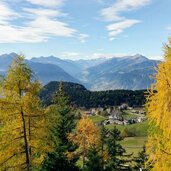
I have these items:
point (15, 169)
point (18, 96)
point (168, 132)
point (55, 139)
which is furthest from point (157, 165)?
point (55, 139)

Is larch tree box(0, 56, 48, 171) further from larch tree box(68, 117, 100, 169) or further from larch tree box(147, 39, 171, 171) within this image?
larch tree box(68, 117, 100, 169)

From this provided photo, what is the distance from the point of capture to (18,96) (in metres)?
25.0

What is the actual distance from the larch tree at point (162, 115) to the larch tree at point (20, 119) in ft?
41.5

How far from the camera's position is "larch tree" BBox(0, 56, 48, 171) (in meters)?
24.8

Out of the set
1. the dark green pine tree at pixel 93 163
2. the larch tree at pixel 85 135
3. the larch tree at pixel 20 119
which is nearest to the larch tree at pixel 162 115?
the larch tree at pixel 20 119

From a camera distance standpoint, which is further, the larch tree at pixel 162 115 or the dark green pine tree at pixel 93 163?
the dark green pine tree at pixel 93 163

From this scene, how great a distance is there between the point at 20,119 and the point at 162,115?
14.4 meters

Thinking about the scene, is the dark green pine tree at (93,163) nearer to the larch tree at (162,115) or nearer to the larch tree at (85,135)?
the larch tree at (162,115)

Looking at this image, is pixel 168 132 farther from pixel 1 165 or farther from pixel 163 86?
pixel 1 165

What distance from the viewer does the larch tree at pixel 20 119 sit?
24.8 meters

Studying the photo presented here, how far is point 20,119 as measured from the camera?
25.9m

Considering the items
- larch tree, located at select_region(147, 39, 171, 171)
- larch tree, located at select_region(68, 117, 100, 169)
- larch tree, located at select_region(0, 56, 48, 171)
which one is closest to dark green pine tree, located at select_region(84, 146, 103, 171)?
larch tree, located at select_region(0, 56, 48, 171)

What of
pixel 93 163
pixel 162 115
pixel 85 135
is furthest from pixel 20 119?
pixel 85 135

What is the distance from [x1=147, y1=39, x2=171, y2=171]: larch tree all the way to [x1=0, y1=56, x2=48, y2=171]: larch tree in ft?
41.5
